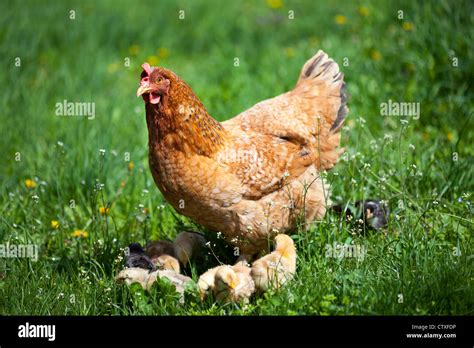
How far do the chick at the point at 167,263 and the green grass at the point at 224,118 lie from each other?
0.32 m

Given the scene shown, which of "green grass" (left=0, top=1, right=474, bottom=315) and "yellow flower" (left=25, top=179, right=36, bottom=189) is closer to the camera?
"green grass" (left=0, top=1, right=474, bottom=315)

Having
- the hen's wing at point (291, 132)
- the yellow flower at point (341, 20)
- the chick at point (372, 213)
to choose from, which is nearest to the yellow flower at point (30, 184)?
the hen's wing at point (291, 132)

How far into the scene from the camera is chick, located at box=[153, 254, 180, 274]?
4656mm

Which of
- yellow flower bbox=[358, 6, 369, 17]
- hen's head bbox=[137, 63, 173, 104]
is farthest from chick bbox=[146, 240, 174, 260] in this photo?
yellow flower bbox=[358, 6, 369, 17]

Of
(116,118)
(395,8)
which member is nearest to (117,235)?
(116,118)

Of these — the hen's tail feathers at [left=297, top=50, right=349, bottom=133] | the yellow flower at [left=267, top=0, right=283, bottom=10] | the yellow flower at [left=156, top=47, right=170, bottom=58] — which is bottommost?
the hen's tail feathers at [left=297, top=50, right=349, bottom=133]

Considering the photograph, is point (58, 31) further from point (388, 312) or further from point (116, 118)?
point (388, 312)

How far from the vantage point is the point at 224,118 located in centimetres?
705

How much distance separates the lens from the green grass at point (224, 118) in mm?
4301

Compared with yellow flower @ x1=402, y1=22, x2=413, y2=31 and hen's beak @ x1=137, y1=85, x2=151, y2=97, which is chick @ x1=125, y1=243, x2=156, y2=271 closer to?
hen's beak @ x1=137, y1=85, x2=151, y2=97

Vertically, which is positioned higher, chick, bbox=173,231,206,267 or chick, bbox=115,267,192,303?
chick, bbox=173,231,206,267

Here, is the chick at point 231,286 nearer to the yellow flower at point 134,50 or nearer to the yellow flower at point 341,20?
the yellow flower at point 341,20

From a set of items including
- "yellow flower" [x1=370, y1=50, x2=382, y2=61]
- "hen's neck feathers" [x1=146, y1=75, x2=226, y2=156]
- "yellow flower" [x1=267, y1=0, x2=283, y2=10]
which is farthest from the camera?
"yellow flower" [x1=267, y1=0, x2=283, y2=10]
